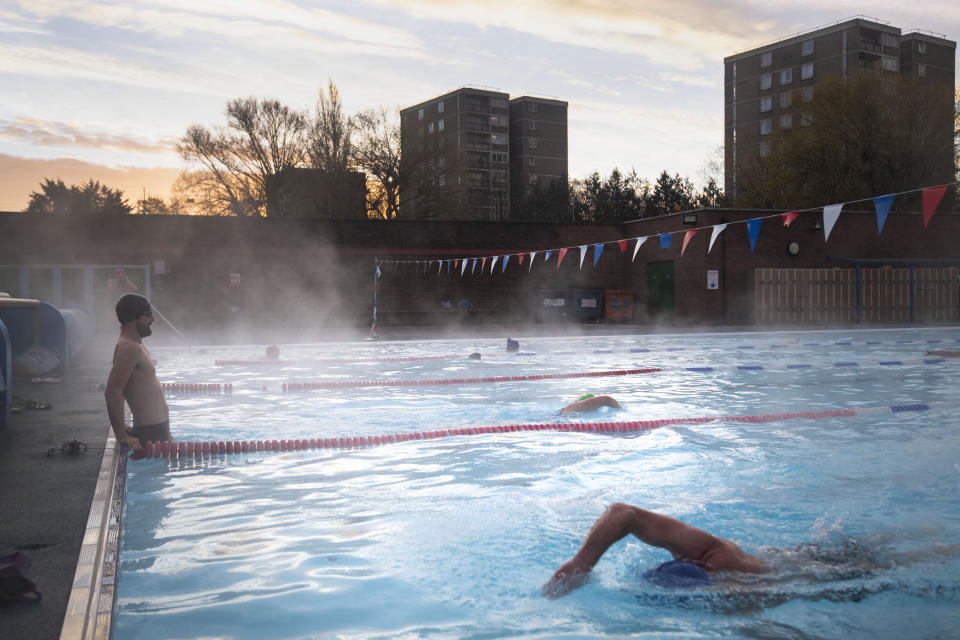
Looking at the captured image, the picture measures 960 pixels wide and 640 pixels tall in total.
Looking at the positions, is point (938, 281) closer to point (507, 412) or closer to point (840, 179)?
point (840, 179)

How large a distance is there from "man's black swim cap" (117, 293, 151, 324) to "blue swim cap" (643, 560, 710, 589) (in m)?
3.95

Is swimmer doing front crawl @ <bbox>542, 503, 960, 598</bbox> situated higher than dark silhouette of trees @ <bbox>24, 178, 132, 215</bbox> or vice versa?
dark silhouette of trees @ <bbox>24, 178, 132, 215</bbox>

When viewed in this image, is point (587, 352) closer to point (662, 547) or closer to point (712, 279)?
point (712, 279)

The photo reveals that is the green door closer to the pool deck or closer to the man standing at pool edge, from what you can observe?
the pool deck

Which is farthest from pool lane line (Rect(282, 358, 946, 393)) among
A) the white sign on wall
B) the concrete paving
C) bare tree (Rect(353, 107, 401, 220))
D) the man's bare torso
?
bare tree (Rect(353, 107, 401, 220))

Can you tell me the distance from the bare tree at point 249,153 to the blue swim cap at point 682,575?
3406 cm

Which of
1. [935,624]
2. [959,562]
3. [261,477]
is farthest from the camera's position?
[261,477]

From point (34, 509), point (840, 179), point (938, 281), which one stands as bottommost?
point (34, 509)

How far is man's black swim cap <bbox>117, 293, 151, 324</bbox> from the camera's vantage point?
5.11 meters

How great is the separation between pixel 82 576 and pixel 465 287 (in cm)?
2336

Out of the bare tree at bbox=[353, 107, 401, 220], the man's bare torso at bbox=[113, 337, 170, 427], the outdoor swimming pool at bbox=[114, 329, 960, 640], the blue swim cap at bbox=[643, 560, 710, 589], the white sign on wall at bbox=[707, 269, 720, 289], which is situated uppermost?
the bare tree at bbox=[353, 107, 401, 220]

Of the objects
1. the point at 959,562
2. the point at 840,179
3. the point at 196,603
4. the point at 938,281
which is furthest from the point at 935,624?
the point at 840,179

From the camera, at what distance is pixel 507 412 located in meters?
8.66

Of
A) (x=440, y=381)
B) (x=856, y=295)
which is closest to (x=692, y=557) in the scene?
(x=440, y=381)
